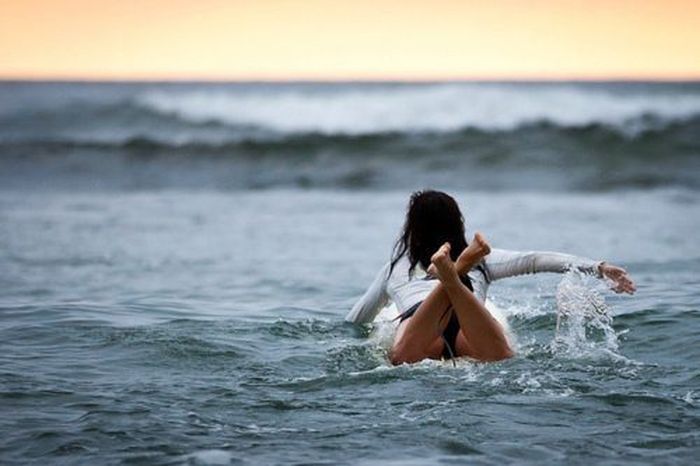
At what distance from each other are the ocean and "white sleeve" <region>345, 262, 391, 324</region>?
0.61 ft

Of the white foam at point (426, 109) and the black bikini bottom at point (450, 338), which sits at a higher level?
the white foam at point (426, 109)

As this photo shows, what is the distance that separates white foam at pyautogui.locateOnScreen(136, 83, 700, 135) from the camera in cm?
3125

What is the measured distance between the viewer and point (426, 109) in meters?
32.8

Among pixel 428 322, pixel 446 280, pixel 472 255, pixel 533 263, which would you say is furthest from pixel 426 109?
pixel 446 280

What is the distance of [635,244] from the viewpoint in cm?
1488

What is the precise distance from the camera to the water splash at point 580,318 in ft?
24.7

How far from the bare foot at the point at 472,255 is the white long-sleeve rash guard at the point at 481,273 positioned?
1.92ft

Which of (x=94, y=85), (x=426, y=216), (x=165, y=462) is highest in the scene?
(x=94, y=85)

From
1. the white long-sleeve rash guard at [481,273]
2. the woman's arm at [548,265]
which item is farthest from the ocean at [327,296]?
the woman's arm at [548,265]

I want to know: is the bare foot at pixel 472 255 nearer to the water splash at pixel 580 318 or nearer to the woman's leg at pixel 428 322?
the woman's leg at pixel 428 322

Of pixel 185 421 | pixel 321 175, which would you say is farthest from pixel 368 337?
pixel 321 175

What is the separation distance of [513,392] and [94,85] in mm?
61152

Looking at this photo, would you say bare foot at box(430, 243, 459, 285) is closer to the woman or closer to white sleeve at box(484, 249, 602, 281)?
the woman

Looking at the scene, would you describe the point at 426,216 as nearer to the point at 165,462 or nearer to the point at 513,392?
the point at 513,392
